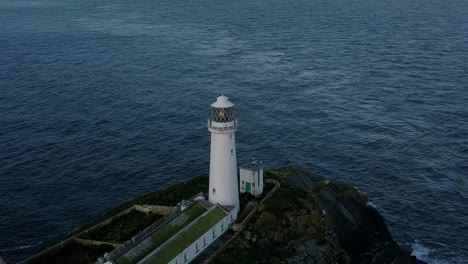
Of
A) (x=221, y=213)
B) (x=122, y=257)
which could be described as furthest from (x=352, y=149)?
(x=122, y=257)

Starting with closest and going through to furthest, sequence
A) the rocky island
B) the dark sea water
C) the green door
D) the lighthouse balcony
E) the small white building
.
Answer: the rocky island < the lighthouse balcony < the small white building < the green door < the dark sea water

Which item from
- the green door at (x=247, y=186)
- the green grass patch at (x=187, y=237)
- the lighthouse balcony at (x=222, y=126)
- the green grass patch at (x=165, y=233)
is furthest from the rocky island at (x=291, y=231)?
the lighthouse balcony at (x=222, y=126)

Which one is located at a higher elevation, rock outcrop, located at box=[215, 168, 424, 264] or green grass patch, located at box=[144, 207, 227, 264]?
green grass patch, located at box=[144, 207, 227, 264]

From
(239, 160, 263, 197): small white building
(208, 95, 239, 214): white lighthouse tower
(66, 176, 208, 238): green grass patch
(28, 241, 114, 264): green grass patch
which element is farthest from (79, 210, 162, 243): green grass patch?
(239, 160, 263, 197): small white building

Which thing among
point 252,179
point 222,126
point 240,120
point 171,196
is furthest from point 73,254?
point 240,120

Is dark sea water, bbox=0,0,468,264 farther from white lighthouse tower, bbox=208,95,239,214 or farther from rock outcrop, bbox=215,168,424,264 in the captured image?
white lighthouse tower, bbox=208,95,239,214

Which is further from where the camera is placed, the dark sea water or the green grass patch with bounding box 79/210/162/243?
the dark sea water
